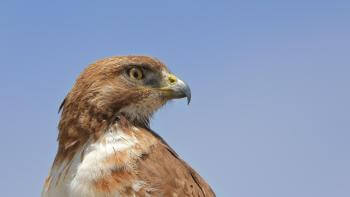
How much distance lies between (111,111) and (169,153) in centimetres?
72

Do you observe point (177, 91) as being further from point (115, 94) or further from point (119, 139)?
point (119, 139)

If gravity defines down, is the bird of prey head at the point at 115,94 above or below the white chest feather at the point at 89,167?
above

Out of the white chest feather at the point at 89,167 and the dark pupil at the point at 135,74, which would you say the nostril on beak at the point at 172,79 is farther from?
the white chest feather at the point at 89,167

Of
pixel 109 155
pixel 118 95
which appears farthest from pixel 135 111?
pixel 109 155

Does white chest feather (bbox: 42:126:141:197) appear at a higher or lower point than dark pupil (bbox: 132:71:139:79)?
lower

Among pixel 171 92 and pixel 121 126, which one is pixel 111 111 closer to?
pixel 121 126

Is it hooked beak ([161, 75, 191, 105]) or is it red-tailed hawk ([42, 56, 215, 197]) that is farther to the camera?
hooked beak ([161, 75, 191, 105])

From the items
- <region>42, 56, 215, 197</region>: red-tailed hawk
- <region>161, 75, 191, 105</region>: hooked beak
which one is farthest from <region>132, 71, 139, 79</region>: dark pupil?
<region>161, 75, 191, 105</region>: hooked beak

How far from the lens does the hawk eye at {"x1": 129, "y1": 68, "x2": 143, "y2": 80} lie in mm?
10117

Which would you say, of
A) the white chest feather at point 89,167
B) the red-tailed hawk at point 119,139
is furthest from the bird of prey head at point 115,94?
the white chest feather at point 89,167

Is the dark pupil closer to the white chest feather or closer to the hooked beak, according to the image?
the hooked beak

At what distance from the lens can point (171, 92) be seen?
33.6 feet

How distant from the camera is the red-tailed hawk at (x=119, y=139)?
910 cm

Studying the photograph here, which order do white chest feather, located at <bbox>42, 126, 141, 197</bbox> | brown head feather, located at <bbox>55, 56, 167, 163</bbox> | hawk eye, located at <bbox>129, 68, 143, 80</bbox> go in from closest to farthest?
white chest feather, located at <bbox>42, 126, 141, 197</bbox> → brown head feather, located at <bbox>55, 56, 167, 163</bbox> → hawk eye, located at <bbox>129, 68, 143, 80</bbox>
